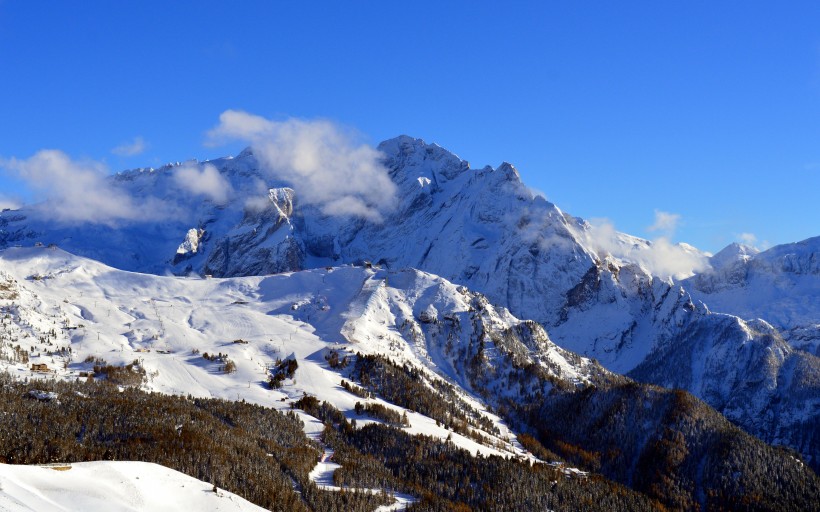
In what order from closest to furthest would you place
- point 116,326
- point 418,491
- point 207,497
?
point 207,497, point 418,491, point 116,326

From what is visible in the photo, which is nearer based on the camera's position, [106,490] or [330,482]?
[106,490]

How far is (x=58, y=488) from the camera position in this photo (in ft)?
195

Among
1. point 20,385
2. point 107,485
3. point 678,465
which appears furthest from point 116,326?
point 678,465

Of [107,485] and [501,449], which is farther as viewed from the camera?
[501,449]

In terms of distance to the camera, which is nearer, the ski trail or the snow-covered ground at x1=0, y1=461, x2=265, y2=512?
the snow-covered ground at x1=0, y1=461, x2=265, y2=512

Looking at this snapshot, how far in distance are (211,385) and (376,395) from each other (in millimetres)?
44887

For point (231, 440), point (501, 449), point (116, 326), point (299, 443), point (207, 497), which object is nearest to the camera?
point (207, 497)

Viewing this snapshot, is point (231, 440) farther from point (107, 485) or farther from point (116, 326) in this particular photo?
point (116, 326)

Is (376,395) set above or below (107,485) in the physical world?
above

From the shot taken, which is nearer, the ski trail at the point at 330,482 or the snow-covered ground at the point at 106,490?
the snow-covered ground at the point at 106,490

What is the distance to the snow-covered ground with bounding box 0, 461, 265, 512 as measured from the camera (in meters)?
55.0

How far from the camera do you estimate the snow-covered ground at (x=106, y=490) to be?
55.0m

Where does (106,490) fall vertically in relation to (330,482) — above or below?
above

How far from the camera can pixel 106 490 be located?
63.5 meters
